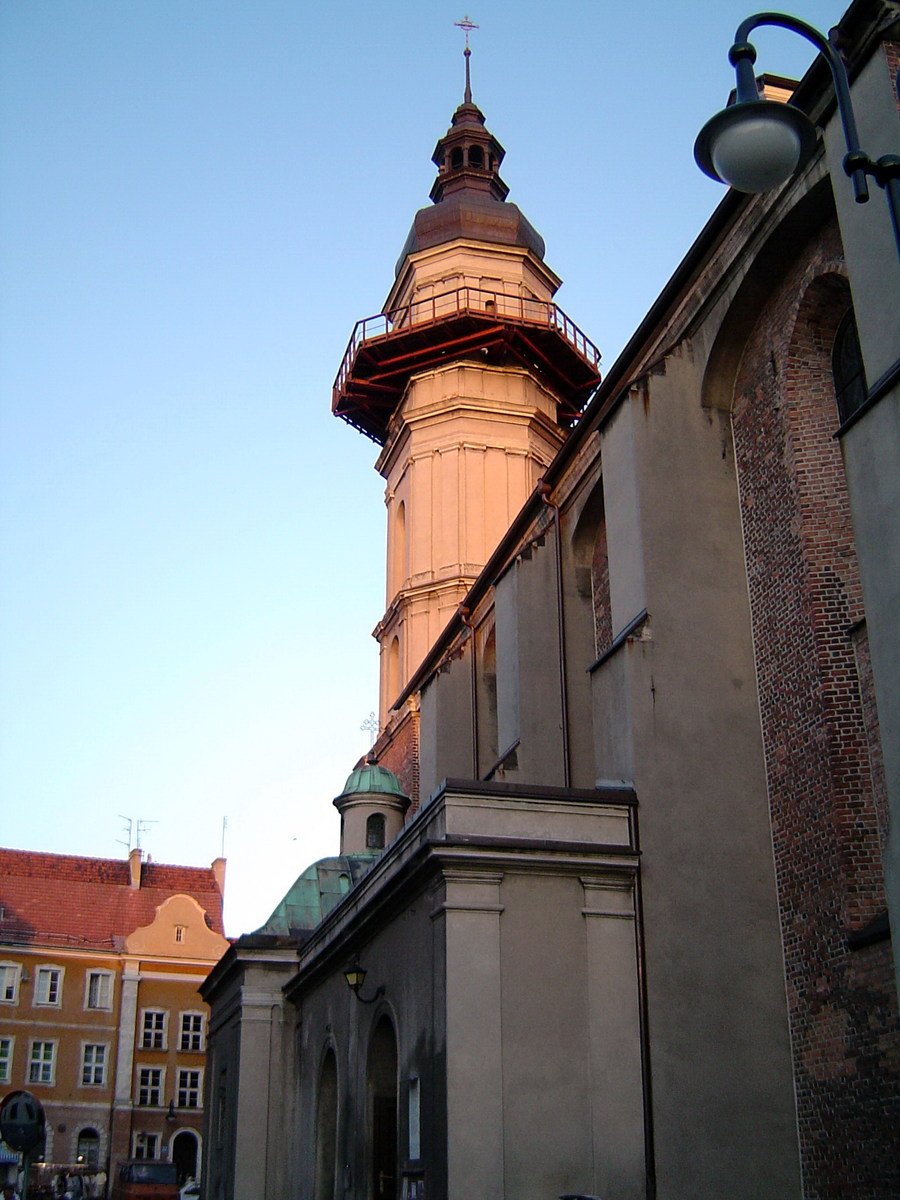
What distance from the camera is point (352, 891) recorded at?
1803 cm

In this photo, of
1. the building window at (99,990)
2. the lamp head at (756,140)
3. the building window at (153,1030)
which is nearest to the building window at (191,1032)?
the building window at (153,1030)

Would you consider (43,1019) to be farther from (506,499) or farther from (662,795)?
(662,795)

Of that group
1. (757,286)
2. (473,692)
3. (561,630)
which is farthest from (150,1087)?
(757,286)

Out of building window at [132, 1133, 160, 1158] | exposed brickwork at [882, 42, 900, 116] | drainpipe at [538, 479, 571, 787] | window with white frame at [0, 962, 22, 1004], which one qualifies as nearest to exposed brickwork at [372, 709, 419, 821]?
drainpipe at [538, 479, 571, 787]

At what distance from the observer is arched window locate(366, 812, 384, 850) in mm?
27578

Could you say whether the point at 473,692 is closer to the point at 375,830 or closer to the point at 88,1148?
the point at 375,830

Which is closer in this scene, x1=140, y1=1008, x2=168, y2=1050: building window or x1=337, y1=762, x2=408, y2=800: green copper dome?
x1=337, y1=762, x2=408, y2=800: green copper dome

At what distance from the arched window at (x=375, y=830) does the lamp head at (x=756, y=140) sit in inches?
842

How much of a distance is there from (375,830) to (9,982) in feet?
75.1

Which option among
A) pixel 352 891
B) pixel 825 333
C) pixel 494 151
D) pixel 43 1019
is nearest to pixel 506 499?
pixel 494 151

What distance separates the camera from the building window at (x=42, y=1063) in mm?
44156

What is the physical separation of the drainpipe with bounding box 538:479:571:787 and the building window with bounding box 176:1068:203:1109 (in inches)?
1231

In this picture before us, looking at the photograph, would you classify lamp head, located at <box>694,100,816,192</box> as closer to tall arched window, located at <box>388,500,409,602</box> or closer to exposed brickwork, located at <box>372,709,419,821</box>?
exposed brickwork, located at <box>372,709,419,821</box>

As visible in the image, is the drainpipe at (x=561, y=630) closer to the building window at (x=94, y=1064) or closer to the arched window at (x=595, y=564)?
the arched window at (x=595, y=564)
